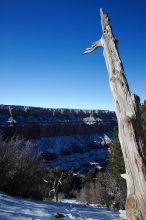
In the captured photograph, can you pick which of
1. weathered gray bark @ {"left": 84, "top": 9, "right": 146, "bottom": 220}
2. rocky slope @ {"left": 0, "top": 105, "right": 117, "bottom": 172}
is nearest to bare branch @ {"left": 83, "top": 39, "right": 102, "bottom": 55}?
weathered gray bark @ {"left": 84, "top": 9, "right": 146, "bottom": 220}

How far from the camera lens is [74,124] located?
148m

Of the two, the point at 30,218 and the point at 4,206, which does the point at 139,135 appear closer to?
the point at 30,218

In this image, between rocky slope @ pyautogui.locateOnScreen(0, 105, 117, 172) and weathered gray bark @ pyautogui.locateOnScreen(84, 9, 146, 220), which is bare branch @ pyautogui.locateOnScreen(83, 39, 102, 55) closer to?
weathered gray bark @ pyautogui.locateOnScreen(84, 9, 146, 220)

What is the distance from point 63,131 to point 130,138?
137 metres

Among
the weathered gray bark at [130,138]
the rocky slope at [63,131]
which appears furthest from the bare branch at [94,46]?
the rocky slope at [63,131]

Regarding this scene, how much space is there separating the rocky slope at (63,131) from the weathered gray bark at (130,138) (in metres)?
97.0

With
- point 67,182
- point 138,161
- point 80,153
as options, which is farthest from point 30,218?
point 80,153

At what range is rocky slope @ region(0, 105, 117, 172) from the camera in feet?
376

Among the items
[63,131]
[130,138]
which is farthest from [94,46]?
[63,131]

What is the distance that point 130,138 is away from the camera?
5.23 meters

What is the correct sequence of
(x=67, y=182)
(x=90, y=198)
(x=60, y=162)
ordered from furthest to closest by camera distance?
(x=60, y=162) → (x=67, y=182) → (x=90, y=198)

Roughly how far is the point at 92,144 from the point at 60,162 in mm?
33723

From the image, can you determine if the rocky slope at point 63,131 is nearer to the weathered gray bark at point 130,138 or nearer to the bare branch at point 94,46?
the bare branch at point 94,46

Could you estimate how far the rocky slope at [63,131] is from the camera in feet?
376
